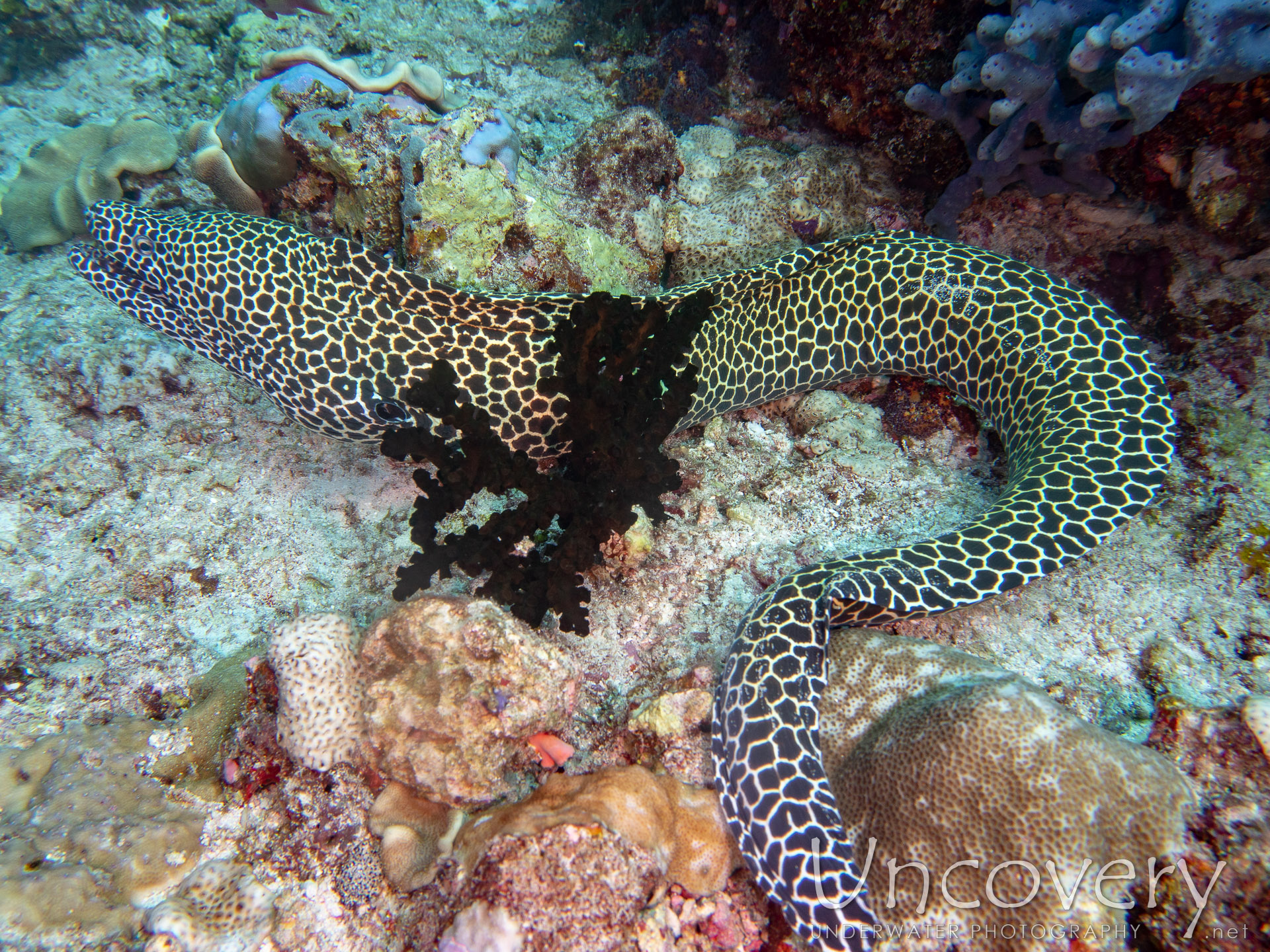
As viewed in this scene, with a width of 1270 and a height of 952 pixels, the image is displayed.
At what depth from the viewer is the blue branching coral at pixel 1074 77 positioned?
2881 mm

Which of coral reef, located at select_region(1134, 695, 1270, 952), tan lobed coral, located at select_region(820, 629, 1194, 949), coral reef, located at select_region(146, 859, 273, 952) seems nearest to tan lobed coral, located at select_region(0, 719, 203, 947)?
coral reef, located at select_region(146, 859, 273, 952)

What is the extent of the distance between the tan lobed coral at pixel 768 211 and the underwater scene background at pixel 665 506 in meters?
0.04

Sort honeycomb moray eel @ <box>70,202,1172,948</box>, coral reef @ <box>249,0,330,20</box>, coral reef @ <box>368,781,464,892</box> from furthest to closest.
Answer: coral reef @ <box>249,0,330,20</box> < honeycomb moray eel @ <box>70,202,1172,948</box> < coral reef @ <box>368,781,464,892</box>

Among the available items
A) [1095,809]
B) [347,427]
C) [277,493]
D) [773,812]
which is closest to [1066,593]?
[1095,809]

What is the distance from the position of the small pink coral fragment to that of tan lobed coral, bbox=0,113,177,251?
5.91 meters

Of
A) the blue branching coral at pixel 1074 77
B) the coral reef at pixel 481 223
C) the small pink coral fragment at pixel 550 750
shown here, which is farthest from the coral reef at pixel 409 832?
the blue branching coral at pixel 1074 77

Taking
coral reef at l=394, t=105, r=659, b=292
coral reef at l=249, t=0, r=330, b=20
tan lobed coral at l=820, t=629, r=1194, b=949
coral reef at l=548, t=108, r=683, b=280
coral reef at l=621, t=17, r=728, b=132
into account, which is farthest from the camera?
coral reef at l=249, t=0, r=330, b=20

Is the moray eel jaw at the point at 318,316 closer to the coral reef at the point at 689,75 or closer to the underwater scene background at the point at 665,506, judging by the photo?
the underwater scene background at the point at 665,506

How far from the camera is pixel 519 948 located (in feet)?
6.31

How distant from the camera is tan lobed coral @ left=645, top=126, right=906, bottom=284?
455cm

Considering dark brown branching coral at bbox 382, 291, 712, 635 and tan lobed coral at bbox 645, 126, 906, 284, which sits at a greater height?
tan lobed coral at bbox 645, 126, 906, 284

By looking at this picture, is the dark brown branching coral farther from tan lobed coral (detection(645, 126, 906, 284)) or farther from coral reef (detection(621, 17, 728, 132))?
coral reef (detection(621, 17, 728, 132))

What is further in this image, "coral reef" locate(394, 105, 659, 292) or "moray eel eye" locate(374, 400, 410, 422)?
"coral reef" locate(394, 105, 659, 292)

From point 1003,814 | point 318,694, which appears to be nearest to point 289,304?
point 318,694
